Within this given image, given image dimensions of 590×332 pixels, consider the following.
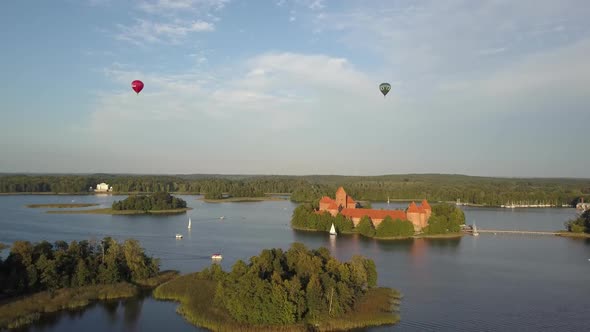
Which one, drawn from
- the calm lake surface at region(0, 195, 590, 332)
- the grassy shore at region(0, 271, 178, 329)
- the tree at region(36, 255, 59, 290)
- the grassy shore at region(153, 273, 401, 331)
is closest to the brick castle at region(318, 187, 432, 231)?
Result: the calm lake surface at region(0, 195, 590, 332)

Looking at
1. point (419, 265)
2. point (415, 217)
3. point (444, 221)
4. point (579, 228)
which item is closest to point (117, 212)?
point (415, 217)

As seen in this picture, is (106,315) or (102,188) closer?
(106,315)

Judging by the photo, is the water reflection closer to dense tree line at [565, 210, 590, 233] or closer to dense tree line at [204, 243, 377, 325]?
dense tree line at [204, 243, 377, 325]

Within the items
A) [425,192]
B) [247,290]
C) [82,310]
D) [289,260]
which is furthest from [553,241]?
[425,192]

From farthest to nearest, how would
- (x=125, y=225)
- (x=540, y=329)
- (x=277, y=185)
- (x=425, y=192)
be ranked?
(x=277, y=185) < (x=425, y=192) < (x=125, y=225) < (x=540, y=329)

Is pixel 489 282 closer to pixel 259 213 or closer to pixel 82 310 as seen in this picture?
pixel 82 310

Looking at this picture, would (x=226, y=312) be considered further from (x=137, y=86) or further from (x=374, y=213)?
(x=374, y=213)

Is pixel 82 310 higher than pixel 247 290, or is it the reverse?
pixel 247 290
